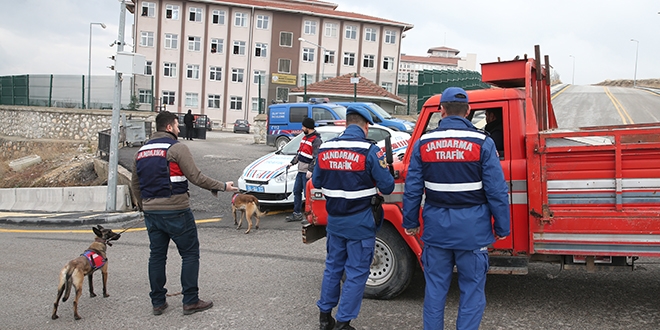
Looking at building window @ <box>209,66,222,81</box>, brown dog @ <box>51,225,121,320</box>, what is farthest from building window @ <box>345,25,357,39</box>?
brown dog @ <box>51,225,121,320</box>

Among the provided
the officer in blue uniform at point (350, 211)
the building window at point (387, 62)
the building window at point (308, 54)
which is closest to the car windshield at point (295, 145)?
the officer in blue uniform at point (350, 211)

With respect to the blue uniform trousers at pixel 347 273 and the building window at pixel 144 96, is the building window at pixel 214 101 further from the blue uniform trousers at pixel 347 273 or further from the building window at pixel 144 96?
the blue uniform trousers at pixel 347 273

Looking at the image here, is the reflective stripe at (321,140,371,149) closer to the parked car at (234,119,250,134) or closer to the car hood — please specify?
the car hood

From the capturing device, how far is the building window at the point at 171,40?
57188 millimetres

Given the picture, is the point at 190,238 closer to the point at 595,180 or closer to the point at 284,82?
the point at 595,180

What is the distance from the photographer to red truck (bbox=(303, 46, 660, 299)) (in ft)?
14.5

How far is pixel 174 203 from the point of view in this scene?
5.09 meters

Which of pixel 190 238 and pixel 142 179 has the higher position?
pixel 142 179

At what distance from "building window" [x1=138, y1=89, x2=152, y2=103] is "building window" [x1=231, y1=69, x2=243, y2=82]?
81.2 ft

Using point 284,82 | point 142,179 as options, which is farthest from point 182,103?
point 142,179

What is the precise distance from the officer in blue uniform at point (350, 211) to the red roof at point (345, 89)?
28879 mm

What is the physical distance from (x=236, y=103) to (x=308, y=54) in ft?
31.6

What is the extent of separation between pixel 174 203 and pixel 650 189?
13.5 feet

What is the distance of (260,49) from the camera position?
59.0 metres
